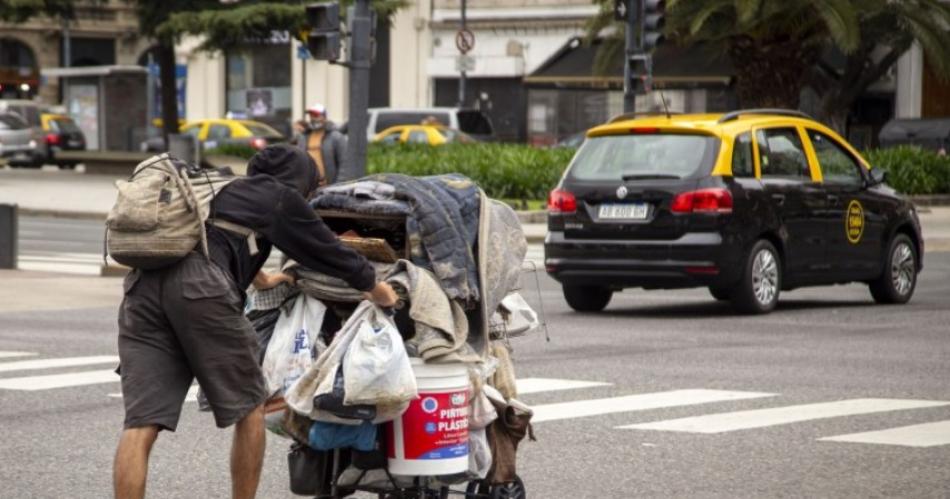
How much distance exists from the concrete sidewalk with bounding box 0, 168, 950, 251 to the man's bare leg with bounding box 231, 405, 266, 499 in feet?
64.0

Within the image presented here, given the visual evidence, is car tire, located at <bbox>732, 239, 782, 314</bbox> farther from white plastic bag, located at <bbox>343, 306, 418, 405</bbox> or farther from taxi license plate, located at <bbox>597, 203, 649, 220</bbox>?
white plastic bag, located at <bbox>343, 306, 418, 405</bbox>

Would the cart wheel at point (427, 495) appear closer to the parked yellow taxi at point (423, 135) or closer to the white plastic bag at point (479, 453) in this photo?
the white plastic bag at point (479, 453)

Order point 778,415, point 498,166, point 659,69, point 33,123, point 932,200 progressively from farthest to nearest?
1. point 33,123
2. point 659,69
3. point 932,200
4. point 498,166
5. point 778,415

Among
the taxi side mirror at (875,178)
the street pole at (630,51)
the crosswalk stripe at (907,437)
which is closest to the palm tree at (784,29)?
the street pole at (630,51)

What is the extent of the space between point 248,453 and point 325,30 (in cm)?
1483

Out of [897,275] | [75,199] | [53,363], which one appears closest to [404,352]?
[53,363]

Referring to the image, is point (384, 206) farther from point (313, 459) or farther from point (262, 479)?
point (262, 479)

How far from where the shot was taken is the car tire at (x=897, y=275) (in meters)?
17.3

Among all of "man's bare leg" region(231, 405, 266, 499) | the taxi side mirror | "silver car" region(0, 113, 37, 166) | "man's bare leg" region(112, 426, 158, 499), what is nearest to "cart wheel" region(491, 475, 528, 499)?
"man's bare leg" region(231, 405, 266, 499)

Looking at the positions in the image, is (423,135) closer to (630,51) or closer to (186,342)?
(630,51)

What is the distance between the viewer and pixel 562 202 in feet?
53.1

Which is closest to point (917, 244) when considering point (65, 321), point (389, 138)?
point (65, 321)

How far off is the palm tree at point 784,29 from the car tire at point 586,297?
50.8 ft

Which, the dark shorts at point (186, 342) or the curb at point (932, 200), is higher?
the dark shorts at point (186, 342)
